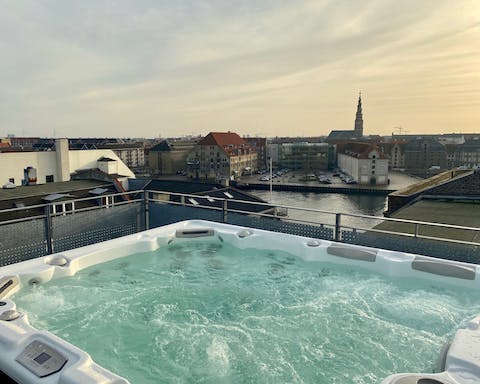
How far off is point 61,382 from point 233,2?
25.8 feet

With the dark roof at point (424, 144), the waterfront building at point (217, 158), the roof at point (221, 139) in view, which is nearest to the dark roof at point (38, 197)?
the waterfront building at point (217, 158)

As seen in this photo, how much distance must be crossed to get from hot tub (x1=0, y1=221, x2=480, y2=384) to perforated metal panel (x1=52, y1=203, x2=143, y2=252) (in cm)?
85

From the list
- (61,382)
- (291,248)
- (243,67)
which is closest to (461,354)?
(61,382)

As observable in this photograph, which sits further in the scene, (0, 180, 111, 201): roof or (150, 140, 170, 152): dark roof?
(150, 140, 170, 152): dark roof

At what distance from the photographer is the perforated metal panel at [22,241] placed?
4547mm

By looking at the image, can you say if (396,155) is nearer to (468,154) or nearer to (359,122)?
(468,154)

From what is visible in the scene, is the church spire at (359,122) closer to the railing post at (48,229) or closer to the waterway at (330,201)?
the waterway at (330,201)

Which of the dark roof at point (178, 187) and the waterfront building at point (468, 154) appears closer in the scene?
the dark roof at point (178, 187)

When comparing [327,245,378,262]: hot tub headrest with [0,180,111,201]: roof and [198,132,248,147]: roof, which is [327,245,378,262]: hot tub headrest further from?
[198,132,248,147]: roof

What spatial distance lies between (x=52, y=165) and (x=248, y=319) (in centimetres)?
1923

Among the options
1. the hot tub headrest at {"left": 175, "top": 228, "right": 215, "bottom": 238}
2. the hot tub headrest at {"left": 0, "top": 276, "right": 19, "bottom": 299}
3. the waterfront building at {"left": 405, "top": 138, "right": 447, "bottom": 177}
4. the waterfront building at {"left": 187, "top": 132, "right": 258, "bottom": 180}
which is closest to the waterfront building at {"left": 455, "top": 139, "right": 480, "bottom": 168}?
the waterfront building at {"left": 405, "top": 138, "right": 447, "bottom": 177}

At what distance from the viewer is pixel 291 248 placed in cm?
494

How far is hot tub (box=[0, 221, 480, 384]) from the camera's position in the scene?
2473 millimetres

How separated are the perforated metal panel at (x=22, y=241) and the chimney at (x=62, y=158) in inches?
637
